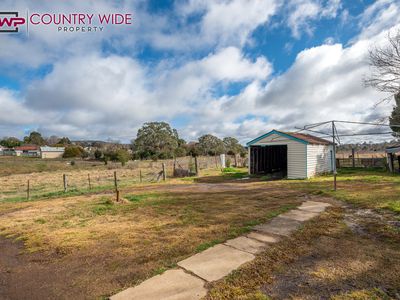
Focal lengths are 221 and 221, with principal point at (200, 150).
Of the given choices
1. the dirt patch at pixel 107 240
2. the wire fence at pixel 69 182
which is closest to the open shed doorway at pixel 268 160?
the wire fence at pixel 69 182

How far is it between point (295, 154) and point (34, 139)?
85.5 meters

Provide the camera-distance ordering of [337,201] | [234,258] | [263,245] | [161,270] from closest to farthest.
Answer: [161,270] → [234,258] → [263,245] → [337,201]

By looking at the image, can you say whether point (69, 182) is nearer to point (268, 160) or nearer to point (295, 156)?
point (268, 160)

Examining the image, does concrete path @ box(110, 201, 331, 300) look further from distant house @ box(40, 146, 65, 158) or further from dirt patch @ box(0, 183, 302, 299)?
distant house @ box(40, 146, 65, 158)

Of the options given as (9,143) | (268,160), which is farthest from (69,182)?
(9,143)

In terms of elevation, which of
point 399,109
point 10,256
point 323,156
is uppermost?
point 399,109

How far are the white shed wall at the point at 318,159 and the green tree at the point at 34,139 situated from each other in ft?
276

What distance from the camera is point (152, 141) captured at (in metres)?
44.1

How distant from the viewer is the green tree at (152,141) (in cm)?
4366

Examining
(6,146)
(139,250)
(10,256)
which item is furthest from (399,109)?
(6,146)

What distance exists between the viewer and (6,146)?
222 ft

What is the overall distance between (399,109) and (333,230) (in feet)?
57.1

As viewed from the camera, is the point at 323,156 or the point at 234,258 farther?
the point at 323,156

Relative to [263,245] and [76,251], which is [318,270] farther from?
[76,251]
